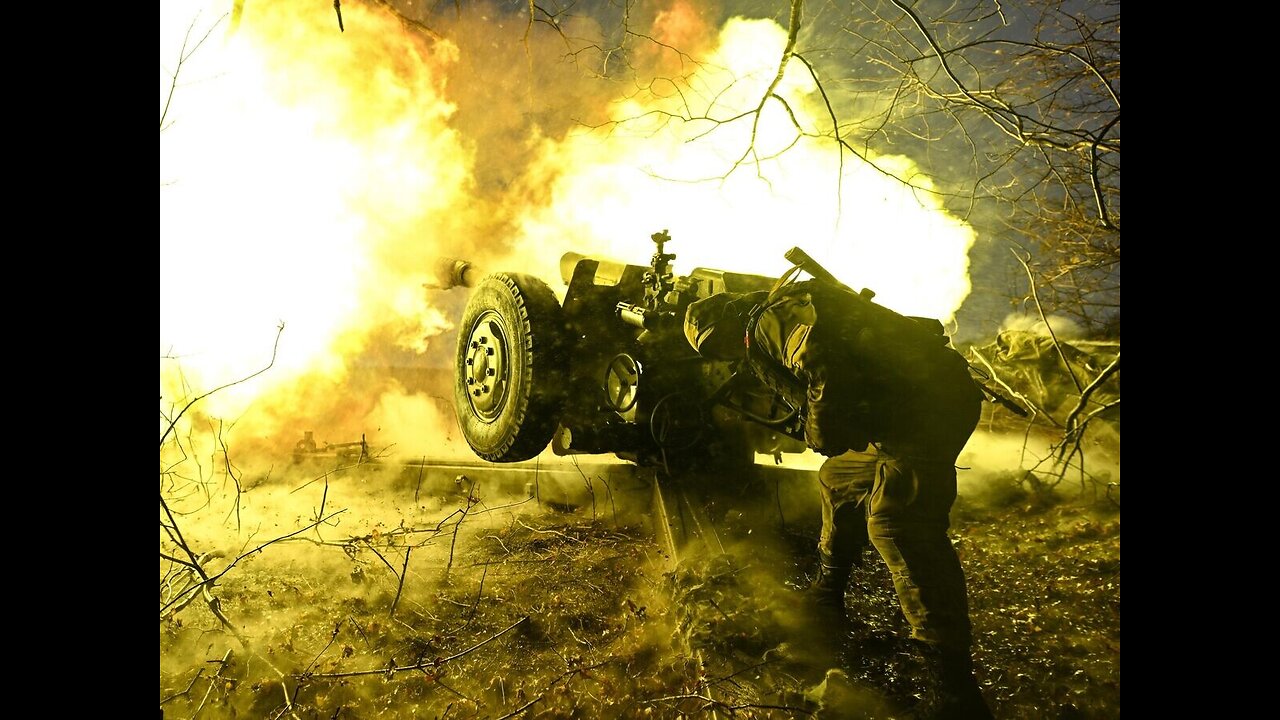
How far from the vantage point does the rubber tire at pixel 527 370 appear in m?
4.08

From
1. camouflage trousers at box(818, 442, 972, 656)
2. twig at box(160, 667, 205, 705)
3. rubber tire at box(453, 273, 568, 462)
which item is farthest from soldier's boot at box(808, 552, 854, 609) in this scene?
twig at box(160, 667, 205, 705)

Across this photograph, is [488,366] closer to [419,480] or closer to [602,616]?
[419,480]

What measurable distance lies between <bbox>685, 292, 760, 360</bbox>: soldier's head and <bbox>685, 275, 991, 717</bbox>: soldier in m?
0.59

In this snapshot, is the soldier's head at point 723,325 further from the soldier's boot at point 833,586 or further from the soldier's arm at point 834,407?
the soldier's boot at point 833,586


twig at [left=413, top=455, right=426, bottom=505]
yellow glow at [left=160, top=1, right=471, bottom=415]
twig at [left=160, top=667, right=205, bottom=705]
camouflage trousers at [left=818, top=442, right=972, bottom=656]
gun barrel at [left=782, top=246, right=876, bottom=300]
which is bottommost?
twig at [left=160, top=667, right=205, bottom=705]

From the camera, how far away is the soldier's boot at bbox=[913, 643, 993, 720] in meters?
2.43

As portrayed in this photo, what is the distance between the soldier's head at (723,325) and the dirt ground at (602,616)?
151cm

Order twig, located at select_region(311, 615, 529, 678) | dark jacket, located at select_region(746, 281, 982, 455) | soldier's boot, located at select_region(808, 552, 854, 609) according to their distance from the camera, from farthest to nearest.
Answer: soldier's boot, located at select_region(808, 552, 854, 609) < twig, located at select_region(311, 615, 529, 678) < dark jacket, located at select_region(746, 281, 982, 455)

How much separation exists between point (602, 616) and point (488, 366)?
2.13 meters

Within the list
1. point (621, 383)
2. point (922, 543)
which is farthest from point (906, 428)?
point (621, 383)

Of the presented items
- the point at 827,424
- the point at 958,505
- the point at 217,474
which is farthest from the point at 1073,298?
the point at 217,474

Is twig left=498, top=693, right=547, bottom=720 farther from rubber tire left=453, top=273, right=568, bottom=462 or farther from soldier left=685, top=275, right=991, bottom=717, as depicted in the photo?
soldier left=685, top=275, right=991, bottom=717

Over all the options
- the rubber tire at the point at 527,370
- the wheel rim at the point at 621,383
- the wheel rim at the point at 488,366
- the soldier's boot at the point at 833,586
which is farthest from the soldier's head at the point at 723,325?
the wheel rim at the point at 488,366

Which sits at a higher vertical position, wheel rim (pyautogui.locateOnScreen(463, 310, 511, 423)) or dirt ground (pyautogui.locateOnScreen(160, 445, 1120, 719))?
wheel rim (pyautogui.locateOnScreen(463, 310, 511, 423))
